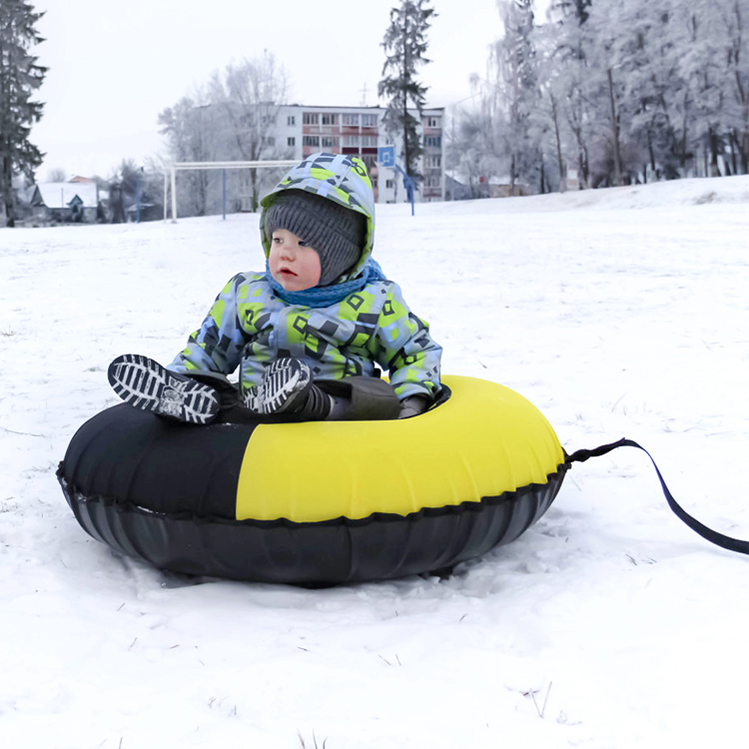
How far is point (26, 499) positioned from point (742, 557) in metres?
2.61

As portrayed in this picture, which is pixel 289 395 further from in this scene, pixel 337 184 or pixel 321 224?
pixel 337 184

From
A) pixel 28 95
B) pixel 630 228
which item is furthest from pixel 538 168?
pixel 630 228

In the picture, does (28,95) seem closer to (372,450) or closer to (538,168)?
(538,168)

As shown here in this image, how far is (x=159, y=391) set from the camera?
98.0 inches

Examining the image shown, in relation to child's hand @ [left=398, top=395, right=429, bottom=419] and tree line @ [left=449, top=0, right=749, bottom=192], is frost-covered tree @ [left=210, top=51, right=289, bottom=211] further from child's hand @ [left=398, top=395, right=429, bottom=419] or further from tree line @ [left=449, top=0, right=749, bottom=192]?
child's hand @ [left=398, top=395, right=429, bottom=419]

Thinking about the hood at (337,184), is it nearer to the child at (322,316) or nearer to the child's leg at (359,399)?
the child at (322,316)

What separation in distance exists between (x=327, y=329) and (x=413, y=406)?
0.41 meters

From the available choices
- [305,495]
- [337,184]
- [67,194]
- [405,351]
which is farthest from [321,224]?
[67,194]

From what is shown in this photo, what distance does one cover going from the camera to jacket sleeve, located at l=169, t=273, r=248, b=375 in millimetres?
3072

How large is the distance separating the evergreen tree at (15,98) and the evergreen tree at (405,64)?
15023mm

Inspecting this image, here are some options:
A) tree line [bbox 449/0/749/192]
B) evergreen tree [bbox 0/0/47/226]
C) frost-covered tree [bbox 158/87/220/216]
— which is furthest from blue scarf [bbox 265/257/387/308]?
frost-covered tree [bbox 158/87/220/216]

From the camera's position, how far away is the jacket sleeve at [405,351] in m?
2.97

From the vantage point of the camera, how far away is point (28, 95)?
1358 inches

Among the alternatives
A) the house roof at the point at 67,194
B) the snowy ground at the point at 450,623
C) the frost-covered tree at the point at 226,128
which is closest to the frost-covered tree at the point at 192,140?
the frost-covered tree at the point at 226,128
